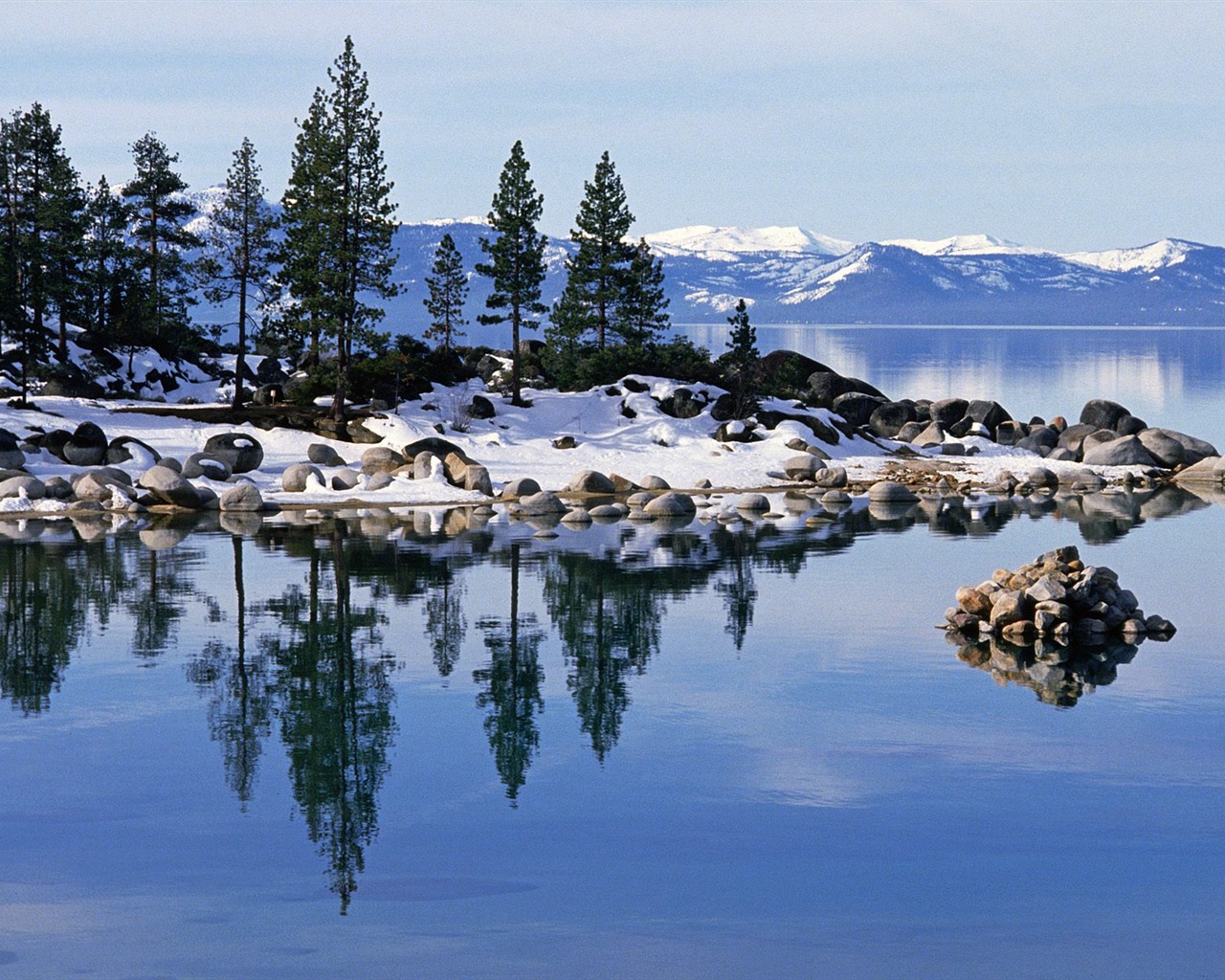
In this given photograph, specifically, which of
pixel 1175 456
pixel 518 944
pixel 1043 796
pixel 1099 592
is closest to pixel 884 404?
pixel 1175 456

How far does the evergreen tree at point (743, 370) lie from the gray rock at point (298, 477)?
1796cm

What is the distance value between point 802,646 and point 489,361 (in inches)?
2071

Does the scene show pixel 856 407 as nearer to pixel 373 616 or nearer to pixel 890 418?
pixel 890 418

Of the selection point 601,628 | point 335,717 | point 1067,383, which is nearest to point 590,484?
point 601,628

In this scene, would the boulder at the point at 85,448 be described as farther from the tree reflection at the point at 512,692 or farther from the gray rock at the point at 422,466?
the tree reflection at the point at 512,692

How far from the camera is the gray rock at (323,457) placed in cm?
4922

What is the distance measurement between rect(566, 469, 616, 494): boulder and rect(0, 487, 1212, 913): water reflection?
5.72 meters

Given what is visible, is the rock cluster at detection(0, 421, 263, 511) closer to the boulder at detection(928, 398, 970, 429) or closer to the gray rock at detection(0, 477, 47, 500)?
the gray rock at detection(0, 477, 47, 500)

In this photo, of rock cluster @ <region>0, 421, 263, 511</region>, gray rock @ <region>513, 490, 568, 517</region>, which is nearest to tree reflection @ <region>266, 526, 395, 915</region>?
gray rock @ <region>513, 490, 568, 517</region>

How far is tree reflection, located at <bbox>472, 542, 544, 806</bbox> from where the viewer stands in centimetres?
1661

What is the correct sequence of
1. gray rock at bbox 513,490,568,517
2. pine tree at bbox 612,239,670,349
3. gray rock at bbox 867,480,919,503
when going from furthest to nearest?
pine tree at bbox 612,239,670,349 < gray rock at bbox 867,480,919,503 < gray rock at bbox 513,490,568,517

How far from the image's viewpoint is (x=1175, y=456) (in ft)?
185

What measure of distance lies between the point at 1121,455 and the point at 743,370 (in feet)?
47.9

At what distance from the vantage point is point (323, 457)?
49344mm
